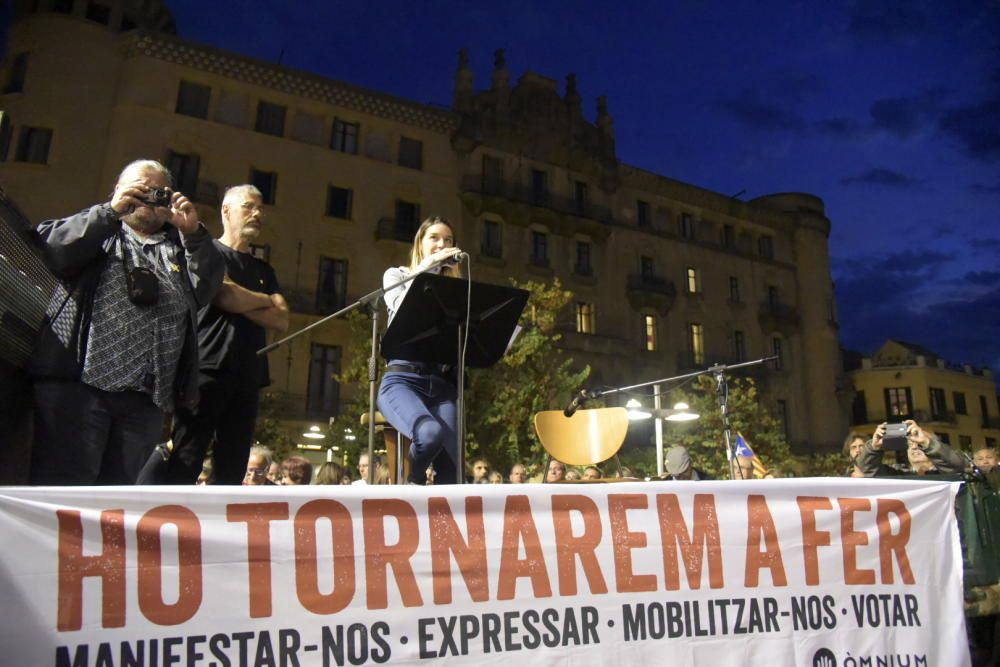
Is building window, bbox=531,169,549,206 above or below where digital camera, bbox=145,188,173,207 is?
above

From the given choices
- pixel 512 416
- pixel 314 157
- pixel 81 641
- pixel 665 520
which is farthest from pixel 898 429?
pixel 314 157

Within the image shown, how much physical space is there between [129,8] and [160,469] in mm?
31271

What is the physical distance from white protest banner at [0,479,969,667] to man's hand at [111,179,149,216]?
1434 millimetres

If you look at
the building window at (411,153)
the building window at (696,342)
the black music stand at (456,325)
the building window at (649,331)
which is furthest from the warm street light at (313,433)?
the black music stand at (456,325)

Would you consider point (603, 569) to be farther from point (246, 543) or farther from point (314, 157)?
point (314, 157)

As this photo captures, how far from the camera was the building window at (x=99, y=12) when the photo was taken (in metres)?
27.7

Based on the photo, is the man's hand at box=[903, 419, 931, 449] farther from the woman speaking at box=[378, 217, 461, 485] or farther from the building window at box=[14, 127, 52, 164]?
the building window at box=[14, 127, 52, 164]

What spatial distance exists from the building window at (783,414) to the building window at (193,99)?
30.5 m

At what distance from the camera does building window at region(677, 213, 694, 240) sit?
38.5 metres

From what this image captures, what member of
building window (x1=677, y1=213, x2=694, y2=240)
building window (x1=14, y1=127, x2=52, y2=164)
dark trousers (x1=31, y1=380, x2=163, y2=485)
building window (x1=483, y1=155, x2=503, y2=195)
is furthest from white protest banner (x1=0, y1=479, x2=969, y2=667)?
building window (x1=677, y1=213, x2=694, y2=240)

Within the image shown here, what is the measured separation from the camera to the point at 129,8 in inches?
1133

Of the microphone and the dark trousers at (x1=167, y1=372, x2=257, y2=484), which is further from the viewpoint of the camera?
the microphone

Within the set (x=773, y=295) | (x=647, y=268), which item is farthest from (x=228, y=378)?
(x=773, y=295)

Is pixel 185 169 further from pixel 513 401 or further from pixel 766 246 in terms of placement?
pixel 766 246
